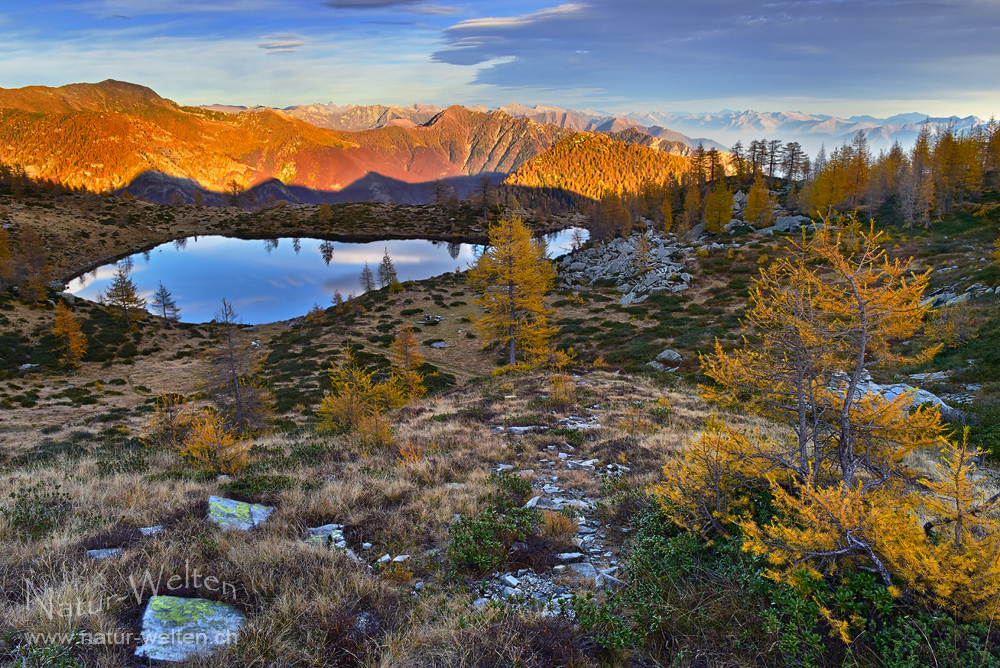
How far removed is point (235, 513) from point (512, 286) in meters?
22.8

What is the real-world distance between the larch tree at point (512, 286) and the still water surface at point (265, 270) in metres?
47.5

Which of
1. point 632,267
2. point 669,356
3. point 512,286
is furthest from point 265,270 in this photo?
point 669,356

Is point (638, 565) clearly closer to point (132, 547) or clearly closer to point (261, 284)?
point (132, 547)

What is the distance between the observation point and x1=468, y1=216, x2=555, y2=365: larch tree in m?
26.6

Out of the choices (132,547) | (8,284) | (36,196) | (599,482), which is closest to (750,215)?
(599,482)

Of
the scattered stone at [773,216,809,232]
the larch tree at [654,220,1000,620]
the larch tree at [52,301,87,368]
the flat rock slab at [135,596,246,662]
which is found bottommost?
the larch tree at [52,301,87,368]

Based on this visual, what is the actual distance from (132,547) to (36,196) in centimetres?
13157

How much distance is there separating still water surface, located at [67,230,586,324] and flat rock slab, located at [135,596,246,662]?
66.6m

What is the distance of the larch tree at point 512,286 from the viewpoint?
2661 cm

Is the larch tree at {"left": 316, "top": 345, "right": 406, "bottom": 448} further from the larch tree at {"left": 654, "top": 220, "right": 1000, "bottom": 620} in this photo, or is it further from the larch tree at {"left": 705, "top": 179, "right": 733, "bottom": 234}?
the larch tree at {"left": 705, "top": 179, "right": 733, "bottom": 234}

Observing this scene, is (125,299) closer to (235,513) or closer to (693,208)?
(235,513)

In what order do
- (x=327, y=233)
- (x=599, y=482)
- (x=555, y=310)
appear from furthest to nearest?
(x=327, y=233)
(x=555, y=310)
(x=599, y=482)

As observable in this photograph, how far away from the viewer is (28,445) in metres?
20.1

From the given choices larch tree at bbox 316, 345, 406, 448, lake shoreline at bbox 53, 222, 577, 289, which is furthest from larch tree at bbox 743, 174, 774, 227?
larch tree at bbox 316, 345, 406, 448
